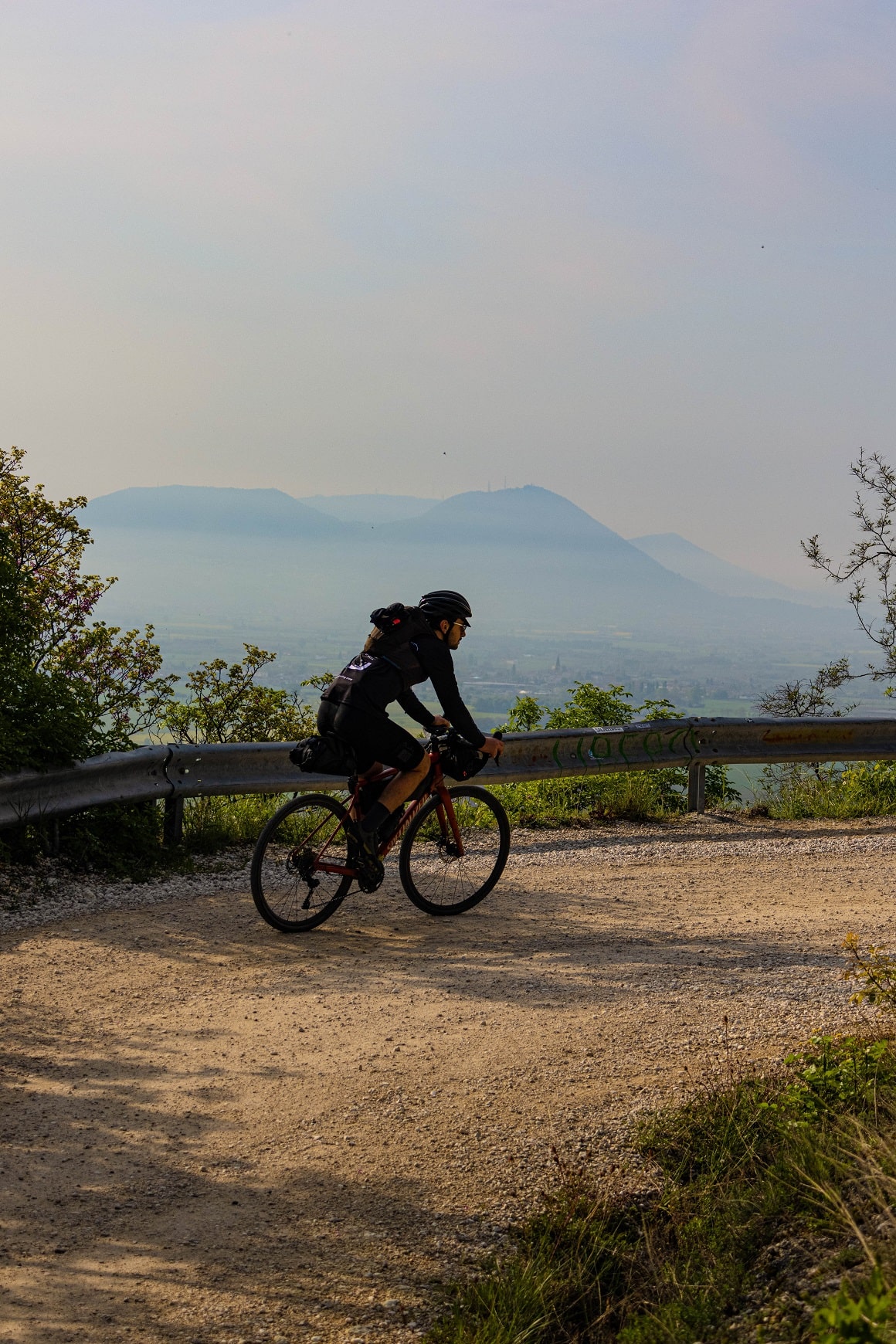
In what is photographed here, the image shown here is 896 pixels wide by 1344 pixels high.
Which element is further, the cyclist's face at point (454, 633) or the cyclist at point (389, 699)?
A: the cyclist's face at point (454, 633)

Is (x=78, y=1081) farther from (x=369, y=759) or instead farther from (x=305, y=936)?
(x=369, y=759)

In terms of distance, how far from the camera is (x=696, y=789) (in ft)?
37.6

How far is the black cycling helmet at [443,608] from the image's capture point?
731 cm

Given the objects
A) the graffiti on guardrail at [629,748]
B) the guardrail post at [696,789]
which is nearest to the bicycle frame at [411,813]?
the graffiti on guardrail at [629,748]

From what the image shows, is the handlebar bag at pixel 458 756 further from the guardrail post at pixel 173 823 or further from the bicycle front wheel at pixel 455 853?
the guardrail post at pixel 173 823

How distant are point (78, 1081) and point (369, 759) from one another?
110 inches

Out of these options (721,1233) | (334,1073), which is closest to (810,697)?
(334,1073)

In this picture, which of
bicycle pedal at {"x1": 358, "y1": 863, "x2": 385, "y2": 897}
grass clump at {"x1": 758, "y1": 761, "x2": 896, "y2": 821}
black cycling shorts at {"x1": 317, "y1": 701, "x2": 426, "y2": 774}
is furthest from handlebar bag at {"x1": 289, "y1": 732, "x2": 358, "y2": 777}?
grass clump at {"x1": 758, "y1": 761, "x2": 896, "y2": 821}

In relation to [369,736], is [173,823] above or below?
below

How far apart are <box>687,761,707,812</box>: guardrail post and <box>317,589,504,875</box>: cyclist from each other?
481 cm

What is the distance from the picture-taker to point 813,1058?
15.9 feet

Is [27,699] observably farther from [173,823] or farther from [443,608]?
[443,608]

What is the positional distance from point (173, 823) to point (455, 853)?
2.42 meters

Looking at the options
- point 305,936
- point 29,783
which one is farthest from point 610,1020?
point 29,783
